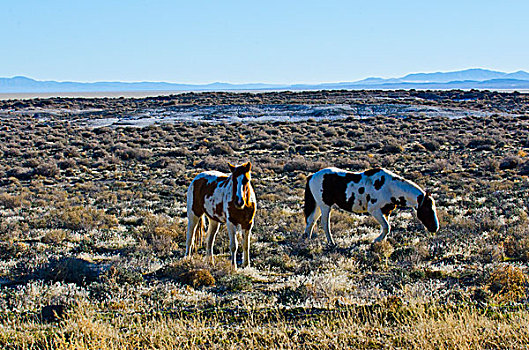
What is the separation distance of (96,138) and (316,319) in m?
36.3

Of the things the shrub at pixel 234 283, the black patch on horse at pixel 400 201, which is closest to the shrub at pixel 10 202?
the shrub at pixel 234 283

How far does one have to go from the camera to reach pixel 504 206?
14227 millimetres

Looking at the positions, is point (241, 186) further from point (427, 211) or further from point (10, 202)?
point (10, 202)

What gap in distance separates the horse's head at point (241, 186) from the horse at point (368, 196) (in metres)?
2.94

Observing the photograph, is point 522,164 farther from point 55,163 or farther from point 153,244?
point 55,163

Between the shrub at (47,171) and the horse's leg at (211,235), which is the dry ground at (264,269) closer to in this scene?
the shrub at (47,171)

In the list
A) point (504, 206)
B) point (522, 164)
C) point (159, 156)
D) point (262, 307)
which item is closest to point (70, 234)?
point (262, 307)

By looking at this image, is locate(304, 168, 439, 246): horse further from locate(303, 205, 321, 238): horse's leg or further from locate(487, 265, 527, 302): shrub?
locate(487, 265, 527, 302): shrub

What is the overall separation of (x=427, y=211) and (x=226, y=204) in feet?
14.1

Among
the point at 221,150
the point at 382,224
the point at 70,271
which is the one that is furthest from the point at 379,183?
the point at 221,150

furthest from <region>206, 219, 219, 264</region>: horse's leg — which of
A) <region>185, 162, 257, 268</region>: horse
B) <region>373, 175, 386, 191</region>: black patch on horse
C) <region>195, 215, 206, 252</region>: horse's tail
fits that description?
<region>373, 175, 386, 191</region>: black patch on horse

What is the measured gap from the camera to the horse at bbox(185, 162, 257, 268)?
8.33m

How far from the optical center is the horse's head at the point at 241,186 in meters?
8.10

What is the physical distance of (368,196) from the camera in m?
10.3
